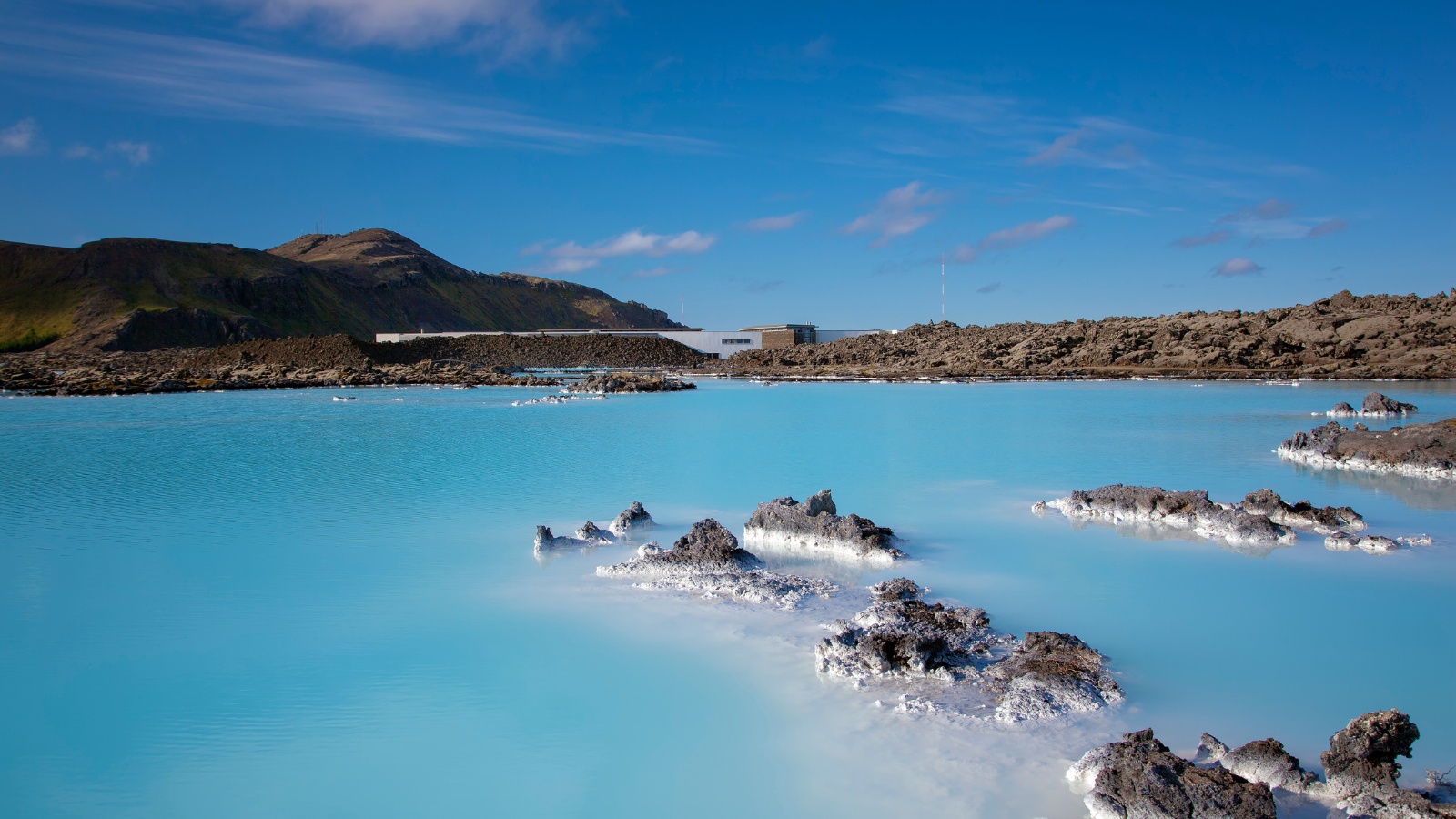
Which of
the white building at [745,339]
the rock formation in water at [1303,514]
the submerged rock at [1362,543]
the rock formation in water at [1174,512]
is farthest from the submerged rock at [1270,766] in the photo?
the white building at [745,339]

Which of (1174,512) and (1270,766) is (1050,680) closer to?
(1270,766)

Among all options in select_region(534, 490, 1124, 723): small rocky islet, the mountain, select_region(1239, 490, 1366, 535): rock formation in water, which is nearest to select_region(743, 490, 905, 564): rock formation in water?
select_region(534, 490, 1124, 723): small rocky islet

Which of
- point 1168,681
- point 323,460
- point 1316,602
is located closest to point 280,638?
point 1168,681

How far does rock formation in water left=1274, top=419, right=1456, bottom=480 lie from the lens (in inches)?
379

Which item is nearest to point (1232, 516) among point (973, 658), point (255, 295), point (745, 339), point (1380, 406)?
point (973, 658)

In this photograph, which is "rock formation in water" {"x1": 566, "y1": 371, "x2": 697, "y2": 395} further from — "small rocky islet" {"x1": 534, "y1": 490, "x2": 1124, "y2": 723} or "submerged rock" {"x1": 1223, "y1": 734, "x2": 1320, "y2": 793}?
"submerged rock" {"x1": 1223, "y1": 734, "x2": 1320, "y2": 793}

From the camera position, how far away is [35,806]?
121 inches

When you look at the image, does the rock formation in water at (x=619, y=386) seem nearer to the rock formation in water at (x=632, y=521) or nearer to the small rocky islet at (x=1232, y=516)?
the rock formation in water at (x=632, y=521)

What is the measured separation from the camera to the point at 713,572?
5707 millimetres

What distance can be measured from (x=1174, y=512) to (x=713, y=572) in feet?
14.5

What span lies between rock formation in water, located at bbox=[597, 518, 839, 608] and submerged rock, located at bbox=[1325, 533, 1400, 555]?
419 centimetres

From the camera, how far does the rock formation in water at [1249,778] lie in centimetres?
268

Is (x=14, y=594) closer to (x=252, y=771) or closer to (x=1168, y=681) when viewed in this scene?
(x=252, y=771)

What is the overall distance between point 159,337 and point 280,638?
7971 centimetres
